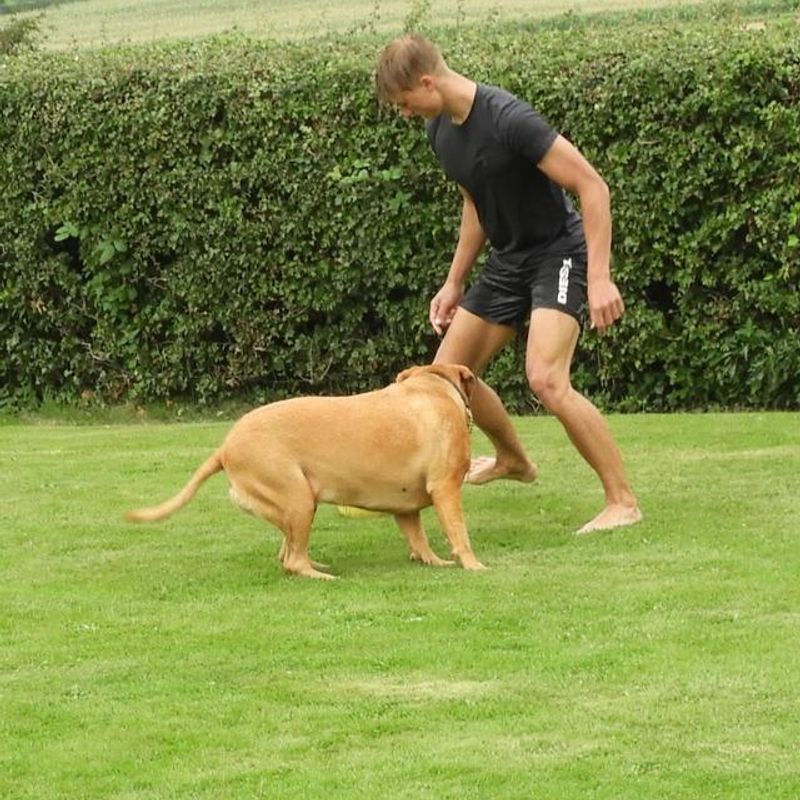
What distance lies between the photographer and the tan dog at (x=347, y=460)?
27.5 feet

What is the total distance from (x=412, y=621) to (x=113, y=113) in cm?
827

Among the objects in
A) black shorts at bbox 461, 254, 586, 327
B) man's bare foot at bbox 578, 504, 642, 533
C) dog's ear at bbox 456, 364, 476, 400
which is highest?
black shorts at bbox 461, 254, 586, 327

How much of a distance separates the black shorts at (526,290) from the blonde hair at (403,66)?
3.70 feet

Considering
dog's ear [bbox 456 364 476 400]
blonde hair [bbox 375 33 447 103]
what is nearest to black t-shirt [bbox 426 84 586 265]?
blonde hair [bbox 375 33 447 103]

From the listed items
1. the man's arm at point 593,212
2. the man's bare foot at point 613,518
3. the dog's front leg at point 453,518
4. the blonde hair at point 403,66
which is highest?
the blonde hair at point 403,66

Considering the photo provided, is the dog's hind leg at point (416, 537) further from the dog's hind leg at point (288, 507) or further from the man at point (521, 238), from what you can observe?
the man at point (521, 238)

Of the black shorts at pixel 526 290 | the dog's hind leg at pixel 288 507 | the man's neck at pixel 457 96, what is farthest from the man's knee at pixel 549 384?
the dog's hind leg at pixel 288 507

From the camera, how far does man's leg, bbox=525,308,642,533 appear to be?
912 cm

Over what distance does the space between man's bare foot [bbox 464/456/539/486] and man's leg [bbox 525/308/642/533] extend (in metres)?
0.77

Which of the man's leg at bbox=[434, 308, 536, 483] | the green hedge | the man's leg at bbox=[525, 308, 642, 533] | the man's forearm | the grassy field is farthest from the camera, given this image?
the grassy field

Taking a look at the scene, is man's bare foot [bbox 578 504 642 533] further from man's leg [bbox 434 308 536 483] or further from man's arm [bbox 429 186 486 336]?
man's arm [bbox 429 186 486 336]

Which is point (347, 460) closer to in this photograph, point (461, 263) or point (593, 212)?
point (593, 212)

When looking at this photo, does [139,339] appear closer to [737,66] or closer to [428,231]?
[428,231]

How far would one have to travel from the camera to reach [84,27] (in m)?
25.3
